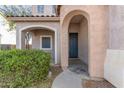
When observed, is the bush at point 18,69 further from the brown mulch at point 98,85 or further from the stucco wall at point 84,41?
the stucco wall at point 84,41

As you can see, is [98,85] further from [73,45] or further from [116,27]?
[73,45]

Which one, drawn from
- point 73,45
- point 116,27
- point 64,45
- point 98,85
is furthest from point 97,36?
point 73,45

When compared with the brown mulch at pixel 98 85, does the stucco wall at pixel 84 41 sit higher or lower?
higher

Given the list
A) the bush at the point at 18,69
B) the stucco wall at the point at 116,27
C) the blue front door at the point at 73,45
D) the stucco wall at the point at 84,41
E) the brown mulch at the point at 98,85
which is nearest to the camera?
the bush at the point at 18,69

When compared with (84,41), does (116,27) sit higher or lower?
higher

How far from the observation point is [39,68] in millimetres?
7277

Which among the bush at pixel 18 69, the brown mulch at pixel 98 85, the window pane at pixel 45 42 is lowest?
the brown mulch at pixel 98 85

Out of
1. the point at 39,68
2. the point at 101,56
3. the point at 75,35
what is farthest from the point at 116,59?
the point at 75,35

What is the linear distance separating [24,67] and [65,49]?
483cm

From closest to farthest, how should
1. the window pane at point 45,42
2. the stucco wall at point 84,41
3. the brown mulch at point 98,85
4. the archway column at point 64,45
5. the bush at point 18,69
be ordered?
the bush at point 18,69
the brown mulch at point 98,85
the archway column at point 64,45
the stucco wall at point 84,41
the window pane at point 45,42

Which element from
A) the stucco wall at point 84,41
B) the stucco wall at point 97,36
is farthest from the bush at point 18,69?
the stucco wall at point 84,41

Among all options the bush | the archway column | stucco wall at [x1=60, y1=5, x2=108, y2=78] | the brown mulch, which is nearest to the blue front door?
the archway column

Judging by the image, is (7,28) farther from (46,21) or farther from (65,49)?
→ (65,49)

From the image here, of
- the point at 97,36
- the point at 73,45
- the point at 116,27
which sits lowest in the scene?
the point at 73,45
